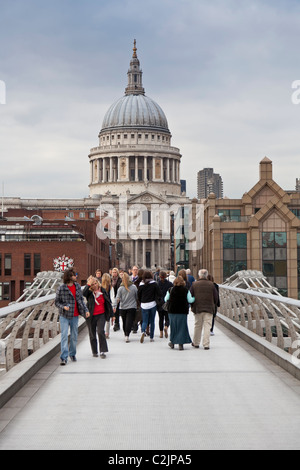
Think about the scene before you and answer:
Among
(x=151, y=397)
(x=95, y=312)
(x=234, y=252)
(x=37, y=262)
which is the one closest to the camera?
(x=151, y=397)

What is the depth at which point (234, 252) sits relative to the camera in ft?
200

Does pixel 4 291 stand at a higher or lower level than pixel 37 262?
lower

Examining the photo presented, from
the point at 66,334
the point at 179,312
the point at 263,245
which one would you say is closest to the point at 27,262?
the point at 263,245

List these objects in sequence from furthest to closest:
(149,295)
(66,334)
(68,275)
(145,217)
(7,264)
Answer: (145,217), (7,264), (149,295), (68,275), (66,334)

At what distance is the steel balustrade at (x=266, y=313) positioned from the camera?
13.6m

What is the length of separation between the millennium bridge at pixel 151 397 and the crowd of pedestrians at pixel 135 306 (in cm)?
40

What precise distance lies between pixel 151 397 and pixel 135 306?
7.97 m

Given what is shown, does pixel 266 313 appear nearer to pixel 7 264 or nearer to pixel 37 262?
pixel 37 262

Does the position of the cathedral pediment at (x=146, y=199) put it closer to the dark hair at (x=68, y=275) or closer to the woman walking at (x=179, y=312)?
the woman walking at (x=179, y=312)

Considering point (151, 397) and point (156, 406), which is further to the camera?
point (151, 397)

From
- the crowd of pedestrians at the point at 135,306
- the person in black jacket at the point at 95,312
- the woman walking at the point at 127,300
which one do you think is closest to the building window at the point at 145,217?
the crowd of pedestrians at the point at 135,306

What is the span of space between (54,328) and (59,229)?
68101 millimetres

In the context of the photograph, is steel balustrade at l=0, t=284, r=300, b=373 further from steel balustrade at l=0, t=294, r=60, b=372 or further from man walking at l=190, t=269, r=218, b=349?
man walking at l=190, t=269, r=218, b=349
